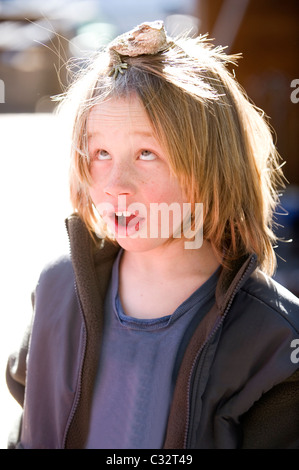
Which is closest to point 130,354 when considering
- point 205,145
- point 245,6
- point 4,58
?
point 205,145

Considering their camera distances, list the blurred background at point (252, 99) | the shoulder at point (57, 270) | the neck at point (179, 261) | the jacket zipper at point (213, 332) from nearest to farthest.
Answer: the jacket zipper at point (213, 332) < the neck at point (179, 261) < the shoulder at point (57, 270) < the blurred background at point (252, 99)

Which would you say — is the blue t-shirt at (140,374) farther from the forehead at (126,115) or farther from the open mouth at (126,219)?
the forehead at (126,115)

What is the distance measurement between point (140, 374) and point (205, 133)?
1.66ft

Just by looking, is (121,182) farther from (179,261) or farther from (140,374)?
(140,374)

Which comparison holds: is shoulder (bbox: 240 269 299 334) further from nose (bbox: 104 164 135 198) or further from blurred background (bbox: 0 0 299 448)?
blurred background (bbox: 0 0 299 448)

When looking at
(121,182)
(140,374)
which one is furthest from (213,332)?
(121,182)

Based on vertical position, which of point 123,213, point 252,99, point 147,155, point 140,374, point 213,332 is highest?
point 252,99

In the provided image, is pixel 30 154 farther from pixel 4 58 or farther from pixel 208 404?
pixel 208 404

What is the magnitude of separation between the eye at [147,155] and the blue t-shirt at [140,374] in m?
0.29

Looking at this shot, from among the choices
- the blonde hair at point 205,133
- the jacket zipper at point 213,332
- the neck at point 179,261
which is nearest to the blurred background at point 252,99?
the blonde hair at point 205,133

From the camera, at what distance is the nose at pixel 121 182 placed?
1094mm

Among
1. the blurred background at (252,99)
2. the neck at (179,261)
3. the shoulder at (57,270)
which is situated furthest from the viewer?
the blurred background at (252,99)

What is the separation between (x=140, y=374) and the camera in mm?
1171

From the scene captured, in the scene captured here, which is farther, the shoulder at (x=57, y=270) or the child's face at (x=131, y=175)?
the shoulder at (x=57, y=270)
